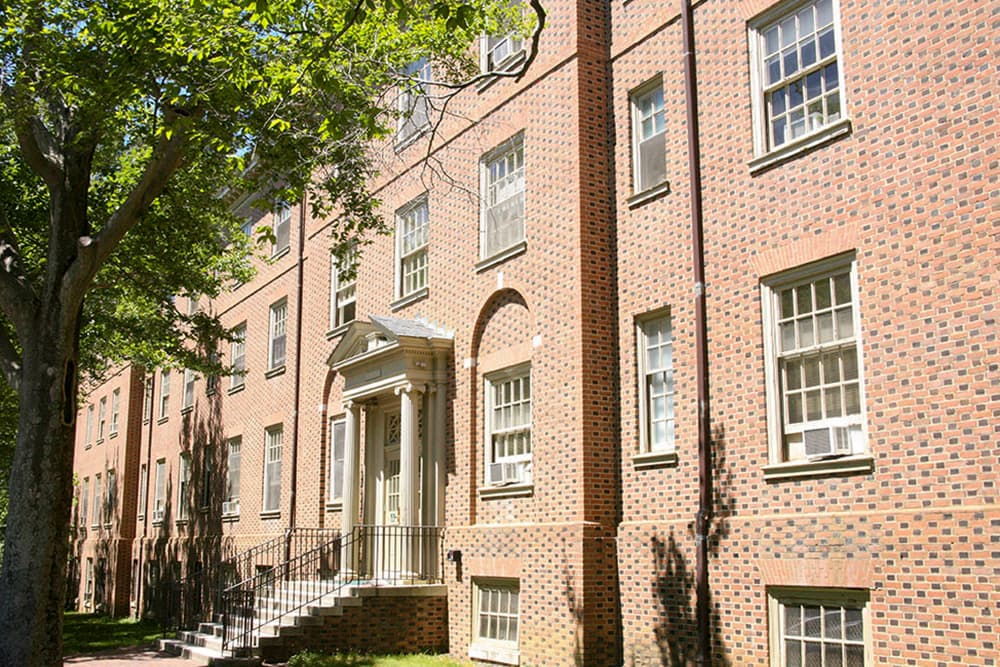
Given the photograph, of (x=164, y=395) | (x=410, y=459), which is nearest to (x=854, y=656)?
(x=410, y=459)

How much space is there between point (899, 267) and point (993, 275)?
3.34 ft

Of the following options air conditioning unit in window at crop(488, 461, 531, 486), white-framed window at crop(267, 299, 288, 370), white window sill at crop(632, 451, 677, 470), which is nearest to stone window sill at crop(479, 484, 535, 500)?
air conditioning unit in window at crop(488, 461, 531, 486)

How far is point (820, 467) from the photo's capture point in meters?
10.9

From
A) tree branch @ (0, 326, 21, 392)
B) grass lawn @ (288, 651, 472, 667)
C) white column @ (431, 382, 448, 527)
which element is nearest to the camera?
tree branch @ (0, 326, 21, 392)

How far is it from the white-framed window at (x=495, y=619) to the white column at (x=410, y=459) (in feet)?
6.12

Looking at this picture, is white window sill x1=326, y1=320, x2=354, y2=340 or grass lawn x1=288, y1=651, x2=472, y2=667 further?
white window sill x1=326, y1=320, x2=354, y2=340

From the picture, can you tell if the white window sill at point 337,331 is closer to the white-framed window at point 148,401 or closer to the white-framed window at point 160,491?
the white-framed window at point 160,491

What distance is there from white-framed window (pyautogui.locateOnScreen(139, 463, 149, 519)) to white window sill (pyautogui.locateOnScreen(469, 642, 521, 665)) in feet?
71.1

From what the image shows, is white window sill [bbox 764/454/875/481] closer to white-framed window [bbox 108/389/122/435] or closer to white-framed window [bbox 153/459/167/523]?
white-framed window [bbox 153/459/167/523]

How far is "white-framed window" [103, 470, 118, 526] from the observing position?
122 ft

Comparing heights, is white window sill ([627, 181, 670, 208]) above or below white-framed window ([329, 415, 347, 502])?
above

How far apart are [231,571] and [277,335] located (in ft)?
18.8

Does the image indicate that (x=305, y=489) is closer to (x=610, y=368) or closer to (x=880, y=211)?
(x=610, y=368)

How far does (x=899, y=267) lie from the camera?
1038cm
